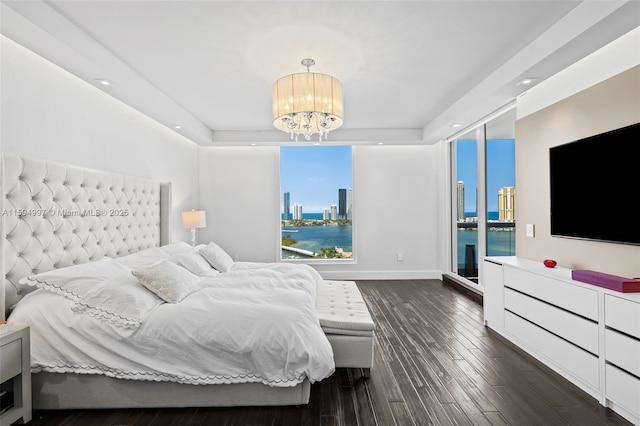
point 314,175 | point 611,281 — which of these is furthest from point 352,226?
point 611,281

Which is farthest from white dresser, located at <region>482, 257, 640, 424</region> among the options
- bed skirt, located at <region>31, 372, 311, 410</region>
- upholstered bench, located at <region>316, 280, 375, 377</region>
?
bed skirt, located at <region>31, 372, 311, 410</region>

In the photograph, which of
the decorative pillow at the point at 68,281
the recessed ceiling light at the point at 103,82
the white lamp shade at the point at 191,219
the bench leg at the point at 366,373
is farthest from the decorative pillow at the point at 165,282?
the white lamp shade at the point at 191,219

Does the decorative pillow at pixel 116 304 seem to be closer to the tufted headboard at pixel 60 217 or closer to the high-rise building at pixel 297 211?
the tufted headboard at pixel 60 217

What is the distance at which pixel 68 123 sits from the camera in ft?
8.88

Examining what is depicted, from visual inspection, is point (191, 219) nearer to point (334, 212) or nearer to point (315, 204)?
point (315, 204)

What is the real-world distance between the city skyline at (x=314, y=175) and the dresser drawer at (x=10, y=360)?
4.29m

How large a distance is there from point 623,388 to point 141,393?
2.86 meters

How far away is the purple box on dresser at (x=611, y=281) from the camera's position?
6.35ft

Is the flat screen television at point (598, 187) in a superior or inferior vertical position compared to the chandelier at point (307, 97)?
inferior

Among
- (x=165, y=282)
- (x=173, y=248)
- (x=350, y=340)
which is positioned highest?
(x=173, y=248)

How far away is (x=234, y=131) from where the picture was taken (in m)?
5.40

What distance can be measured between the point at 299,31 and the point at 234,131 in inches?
128

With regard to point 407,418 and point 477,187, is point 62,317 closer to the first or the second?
point 407,418

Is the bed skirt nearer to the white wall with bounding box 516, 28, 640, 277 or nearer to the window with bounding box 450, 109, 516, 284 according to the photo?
the white wall with bounding box 516, 28, 640, 277
